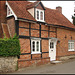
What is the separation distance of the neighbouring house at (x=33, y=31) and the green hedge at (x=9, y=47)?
0.86 m

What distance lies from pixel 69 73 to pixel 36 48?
15.2ft

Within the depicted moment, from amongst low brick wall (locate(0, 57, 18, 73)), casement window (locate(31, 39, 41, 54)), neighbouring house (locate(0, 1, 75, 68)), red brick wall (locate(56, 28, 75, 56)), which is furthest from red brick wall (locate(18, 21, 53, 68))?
red brick wall (locate(56, 28, 75, 56))

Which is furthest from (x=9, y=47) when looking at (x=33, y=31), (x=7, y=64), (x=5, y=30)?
(x=33, y=31)

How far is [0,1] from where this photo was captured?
13859 mm

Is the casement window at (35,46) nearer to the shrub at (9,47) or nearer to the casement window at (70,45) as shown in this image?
the shrub at (9,47)

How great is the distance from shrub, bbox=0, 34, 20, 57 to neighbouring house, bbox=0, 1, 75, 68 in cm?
86

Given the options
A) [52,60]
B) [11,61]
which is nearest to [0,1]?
[11,61]

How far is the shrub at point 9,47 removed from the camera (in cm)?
1120

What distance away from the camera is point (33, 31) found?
13.7 m

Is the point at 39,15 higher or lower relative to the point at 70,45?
A: higher

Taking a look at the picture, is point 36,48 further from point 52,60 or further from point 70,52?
point 70,52

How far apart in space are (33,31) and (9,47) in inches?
131

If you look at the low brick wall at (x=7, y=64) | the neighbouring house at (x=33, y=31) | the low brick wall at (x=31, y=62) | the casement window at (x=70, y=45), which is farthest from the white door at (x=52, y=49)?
the low brick wall at (x=7, y=64)

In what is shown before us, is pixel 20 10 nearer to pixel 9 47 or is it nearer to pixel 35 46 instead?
→ pixel 35 46
